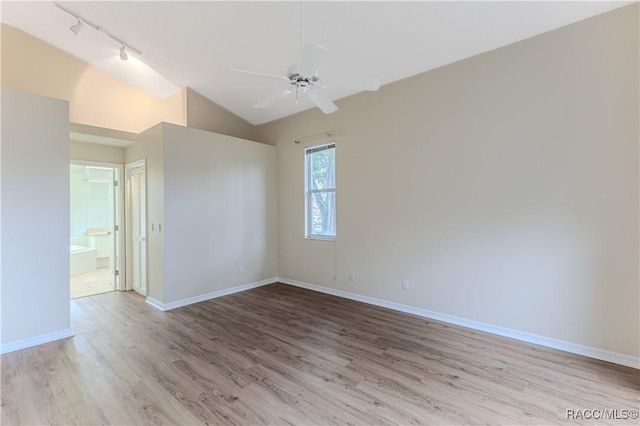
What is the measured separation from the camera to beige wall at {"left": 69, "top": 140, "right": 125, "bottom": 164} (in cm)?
451

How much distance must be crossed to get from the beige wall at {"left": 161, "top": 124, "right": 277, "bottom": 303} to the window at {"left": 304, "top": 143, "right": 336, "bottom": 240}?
0.79m

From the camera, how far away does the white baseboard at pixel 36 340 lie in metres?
2.84

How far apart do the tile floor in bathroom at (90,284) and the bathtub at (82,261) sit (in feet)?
0.57

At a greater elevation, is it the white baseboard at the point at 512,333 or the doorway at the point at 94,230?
the doorway at the point at 94,230

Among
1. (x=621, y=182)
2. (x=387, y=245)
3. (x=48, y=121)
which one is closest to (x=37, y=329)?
(x=48, y=121)

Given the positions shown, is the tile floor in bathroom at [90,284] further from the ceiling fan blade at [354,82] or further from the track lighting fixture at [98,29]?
the ceiling fan blade at [354,82]

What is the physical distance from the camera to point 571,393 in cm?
220

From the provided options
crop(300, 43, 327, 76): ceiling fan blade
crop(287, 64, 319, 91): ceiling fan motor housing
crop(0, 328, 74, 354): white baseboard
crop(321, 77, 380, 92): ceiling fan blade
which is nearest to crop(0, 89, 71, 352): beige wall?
crop(0, 328, 74, 354): white baseboard

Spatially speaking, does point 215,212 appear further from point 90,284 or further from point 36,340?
point 90,284

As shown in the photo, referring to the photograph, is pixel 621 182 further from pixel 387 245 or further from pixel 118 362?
pixel 118 362

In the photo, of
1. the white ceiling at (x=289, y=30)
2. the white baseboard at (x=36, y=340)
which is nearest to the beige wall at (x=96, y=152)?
the white ceiling at (x=289, y=30)

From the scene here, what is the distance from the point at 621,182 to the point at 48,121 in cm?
549

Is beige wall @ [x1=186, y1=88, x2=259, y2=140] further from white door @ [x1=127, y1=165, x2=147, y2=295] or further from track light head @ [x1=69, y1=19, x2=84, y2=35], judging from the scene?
track light head @ [x1=69, y1=19, x2=84, y2=35]

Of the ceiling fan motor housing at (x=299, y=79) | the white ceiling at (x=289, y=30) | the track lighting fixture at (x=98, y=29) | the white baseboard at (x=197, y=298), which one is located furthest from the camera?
the white baseboard at (x=197, y=298)
